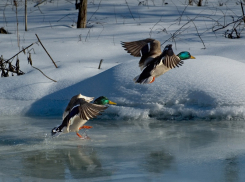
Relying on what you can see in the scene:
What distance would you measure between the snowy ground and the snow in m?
0.01

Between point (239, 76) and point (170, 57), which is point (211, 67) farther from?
point (170, 57)

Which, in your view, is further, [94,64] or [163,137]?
[94,64]

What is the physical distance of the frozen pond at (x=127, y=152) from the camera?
3.18 meters

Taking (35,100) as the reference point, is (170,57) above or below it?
above

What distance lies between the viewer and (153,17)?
9492 mm

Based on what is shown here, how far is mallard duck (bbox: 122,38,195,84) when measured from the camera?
4008mm

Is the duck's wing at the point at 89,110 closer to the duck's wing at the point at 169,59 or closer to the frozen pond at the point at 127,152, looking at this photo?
the frozen pond at the point at 127,152

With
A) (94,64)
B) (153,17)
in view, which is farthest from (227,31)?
(94,64)

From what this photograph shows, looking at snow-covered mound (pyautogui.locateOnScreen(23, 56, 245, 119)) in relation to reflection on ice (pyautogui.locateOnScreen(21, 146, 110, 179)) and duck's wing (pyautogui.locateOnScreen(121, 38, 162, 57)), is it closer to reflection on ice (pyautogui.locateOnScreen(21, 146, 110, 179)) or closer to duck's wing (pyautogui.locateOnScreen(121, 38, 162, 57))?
duck's wing (pyautogui.locateOnScreen(121, 38, 162, 57))

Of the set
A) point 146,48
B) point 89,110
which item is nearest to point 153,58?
point 146,48

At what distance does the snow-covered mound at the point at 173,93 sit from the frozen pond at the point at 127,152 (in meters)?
0.17

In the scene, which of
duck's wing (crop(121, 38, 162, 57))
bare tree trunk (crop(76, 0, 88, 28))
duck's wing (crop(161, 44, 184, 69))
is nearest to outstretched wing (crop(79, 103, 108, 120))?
duck's wing (crop(161, 44, 184, 69))

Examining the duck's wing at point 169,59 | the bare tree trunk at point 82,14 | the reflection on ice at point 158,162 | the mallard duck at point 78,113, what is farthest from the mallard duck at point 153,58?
the bare tree trunk at point 82,14

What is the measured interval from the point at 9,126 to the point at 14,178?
164 cm
